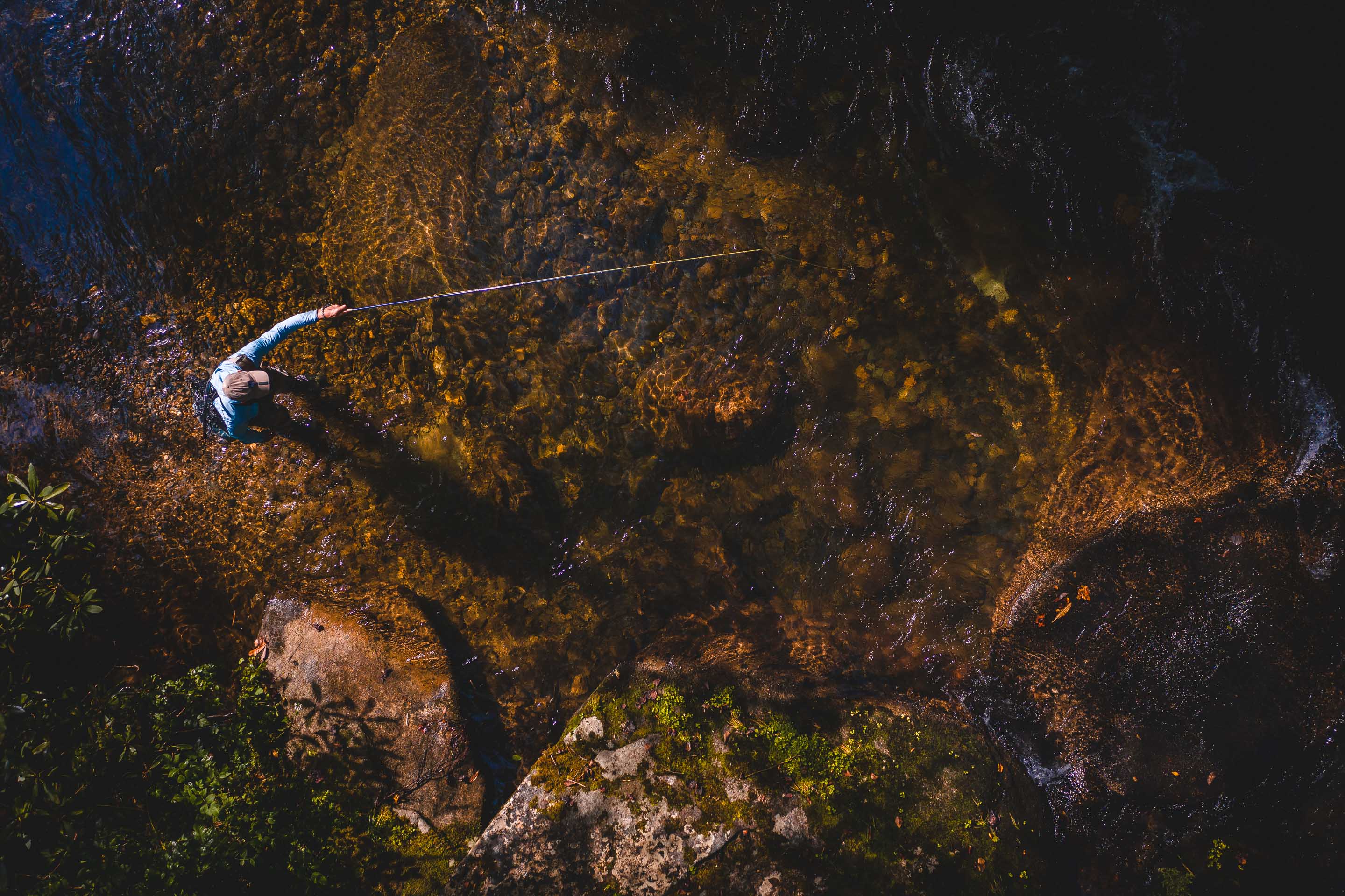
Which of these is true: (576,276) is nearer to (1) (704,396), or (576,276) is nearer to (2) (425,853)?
(1) (704,396)

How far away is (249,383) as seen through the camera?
4348mm

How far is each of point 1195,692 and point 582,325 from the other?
18.1ft

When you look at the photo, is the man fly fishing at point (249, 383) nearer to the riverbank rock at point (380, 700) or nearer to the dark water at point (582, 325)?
the dark water at point (582, 325)

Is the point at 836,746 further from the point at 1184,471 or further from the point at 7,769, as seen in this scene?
the point at 7,769

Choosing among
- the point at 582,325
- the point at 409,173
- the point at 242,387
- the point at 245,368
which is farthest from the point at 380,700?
the point at 409,173

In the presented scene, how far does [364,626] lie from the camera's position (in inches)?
202

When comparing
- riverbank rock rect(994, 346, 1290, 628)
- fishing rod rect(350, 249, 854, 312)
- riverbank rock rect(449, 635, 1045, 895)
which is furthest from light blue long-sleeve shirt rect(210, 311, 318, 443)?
riverbank rock rect(994, 346, 1290, 628)

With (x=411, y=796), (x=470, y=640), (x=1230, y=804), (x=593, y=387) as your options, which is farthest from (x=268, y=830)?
(x=1230, y=804)

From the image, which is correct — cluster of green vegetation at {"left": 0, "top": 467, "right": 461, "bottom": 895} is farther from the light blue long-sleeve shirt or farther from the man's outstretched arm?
the man's outstretched arm

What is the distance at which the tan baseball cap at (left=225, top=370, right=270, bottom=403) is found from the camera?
14.1 ft

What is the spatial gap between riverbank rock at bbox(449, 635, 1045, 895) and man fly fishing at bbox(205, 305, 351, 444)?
3380mm

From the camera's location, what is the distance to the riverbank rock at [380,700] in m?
4.88

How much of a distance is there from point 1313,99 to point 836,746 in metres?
5.46

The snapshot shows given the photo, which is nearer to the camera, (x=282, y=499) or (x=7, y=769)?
(x=7, y=769)
